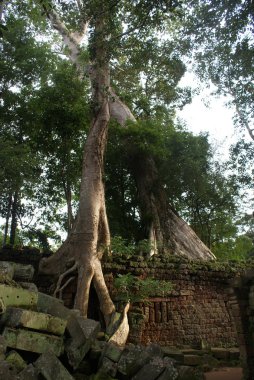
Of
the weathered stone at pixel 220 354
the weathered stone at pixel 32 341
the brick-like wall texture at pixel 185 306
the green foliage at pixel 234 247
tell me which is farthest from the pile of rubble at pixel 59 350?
the green foliage at pixel 234 247

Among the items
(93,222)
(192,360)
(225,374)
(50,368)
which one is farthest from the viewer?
(93,222)

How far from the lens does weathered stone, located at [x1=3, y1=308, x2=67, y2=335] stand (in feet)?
12.0

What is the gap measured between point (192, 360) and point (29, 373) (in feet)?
13.7

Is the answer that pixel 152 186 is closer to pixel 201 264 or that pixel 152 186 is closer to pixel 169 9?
pixel 201 264

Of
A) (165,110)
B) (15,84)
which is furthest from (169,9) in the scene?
(165,110)

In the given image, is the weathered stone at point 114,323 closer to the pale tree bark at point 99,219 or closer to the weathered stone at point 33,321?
the pale tree bark at point 99,219

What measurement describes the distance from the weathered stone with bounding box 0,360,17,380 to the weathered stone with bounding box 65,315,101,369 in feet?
2.72

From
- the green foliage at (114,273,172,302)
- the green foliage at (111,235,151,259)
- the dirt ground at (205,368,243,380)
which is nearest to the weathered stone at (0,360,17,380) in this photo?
the dirt ground at (205,368,243,380)

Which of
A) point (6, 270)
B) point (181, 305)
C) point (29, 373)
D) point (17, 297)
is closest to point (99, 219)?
point (181, 305)

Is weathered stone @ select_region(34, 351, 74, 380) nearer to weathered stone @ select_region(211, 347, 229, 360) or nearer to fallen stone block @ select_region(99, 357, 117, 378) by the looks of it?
fallen stone block @ select_region(99, 357, 117, 378)

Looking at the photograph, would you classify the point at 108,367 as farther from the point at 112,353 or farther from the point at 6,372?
the point at 6,372

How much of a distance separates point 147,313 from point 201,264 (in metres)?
2.09

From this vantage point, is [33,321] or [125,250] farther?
[125,250]

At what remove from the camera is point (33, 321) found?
12.4 feet
